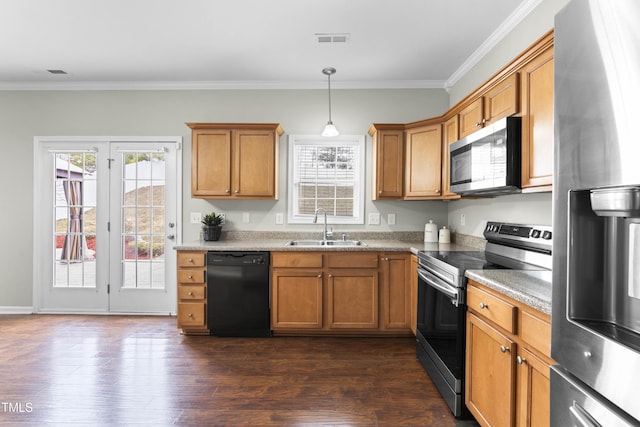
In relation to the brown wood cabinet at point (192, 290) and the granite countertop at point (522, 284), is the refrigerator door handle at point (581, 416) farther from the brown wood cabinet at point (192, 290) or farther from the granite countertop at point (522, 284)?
the brown wood cabinet at point (192, 290)

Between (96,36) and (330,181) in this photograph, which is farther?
(330,181)

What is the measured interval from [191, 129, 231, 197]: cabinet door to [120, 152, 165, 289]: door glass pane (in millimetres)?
637

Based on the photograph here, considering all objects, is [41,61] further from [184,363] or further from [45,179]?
[184,363]

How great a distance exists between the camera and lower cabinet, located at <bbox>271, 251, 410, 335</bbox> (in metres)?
3.36

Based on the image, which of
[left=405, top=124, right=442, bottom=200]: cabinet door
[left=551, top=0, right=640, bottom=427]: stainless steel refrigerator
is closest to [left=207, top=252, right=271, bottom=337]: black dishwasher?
[left=405, top=124, right=442, bottom=200]: cabinet door

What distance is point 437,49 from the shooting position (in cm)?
326

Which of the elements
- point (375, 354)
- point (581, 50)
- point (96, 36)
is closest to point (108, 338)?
point (375, 354)

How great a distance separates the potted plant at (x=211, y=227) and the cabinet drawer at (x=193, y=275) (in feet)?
1.49

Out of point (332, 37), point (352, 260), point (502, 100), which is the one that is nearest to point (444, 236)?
point (352, 260)

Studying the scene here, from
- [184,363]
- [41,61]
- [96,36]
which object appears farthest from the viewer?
[41,61]

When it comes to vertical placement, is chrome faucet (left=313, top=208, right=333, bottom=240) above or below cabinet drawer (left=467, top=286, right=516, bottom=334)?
above

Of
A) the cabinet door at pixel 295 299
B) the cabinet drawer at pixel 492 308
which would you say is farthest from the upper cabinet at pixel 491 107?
the cabinet door at pixel 295 299

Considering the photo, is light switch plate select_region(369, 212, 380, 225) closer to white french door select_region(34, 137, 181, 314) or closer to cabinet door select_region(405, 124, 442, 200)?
cabinet door select_region(405, 124, 442, 200)

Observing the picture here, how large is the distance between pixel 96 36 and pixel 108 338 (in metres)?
2.65
